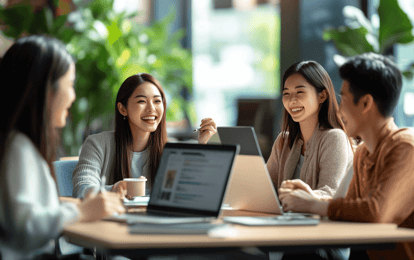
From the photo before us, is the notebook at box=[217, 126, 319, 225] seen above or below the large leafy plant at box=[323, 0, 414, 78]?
below

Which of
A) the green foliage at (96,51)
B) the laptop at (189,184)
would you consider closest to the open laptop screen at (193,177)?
the laptop at (189,184)

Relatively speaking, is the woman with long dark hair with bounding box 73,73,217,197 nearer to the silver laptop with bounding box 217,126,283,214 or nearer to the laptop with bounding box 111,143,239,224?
the silver laptop with bounding box 217,126,283,214

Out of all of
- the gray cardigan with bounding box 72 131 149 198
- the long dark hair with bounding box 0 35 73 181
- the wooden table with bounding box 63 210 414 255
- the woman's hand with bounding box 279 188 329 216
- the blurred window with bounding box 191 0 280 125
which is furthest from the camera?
the blurred window with bounding box 191 0 280 125

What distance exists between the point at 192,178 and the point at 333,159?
88 centimetres

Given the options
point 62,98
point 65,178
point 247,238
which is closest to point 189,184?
point 247,238

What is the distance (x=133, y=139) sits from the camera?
2596mm

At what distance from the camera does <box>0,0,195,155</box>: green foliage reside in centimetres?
434

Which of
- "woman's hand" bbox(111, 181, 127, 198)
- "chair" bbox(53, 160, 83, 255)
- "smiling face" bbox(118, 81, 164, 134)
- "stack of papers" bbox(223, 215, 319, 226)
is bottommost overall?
"chair" bbox(53, 160, 83, 255)

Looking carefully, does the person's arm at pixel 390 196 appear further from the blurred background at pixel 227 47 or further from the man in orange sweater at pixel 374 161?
the blurred background at pixel 227 47

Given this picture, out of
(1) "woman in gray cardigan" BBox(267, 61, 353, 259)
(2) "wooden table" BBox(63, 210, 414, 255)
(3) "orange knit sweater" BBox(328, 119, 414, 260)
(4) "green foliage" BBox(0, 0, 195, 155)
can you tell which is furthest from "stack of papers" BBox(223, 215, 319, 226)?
(4) "green foliage" BBox(0, 0, 195, 155)

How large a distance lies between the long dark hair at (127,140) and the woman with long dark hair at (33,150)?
89cm

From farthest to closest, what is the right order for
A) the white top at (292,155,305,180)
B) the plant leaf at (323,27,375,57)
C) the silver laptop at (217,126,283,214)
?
the plant leaf at (323,27,375,57)
the white top at (292,155,305,180)
the silver laptop at (217,126,283,214)

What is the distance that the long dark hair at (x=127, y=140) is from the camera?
2471mm

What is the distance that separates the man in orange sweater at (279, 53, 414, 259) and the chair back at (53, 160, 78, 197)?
1.26 metres
